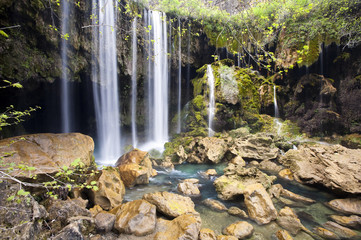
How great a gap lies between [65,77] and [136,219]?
28.9 ft

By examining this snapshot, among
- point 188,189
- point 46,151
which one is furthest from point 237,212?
point 46,151

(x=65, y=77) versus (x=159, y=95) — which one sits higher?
(x=65, y=77)

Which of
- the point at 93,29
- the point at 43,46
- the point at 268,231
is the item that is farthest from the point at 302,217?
the point at 93,29

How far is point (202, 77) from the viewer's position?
13.9 meters

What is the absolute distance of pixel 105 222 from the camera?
353 centimetres

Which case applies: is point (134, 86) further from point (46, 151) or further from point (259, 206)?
point (259, 206)

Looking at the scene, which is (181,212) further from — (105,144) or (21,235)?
(105,144)

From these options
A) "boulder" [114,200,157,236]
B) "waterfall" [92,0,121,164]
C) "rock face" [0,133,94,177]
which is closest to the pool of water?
"boulder" [114,200,157,236]

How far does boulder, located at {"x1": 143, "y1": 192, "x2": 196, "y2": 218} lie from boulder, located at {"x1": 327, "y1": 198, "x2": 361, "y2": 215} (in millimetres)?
4253

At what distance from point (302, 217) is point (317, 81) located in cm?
1228

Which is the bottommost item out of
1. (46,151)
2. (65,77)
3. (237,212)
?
(237,212)

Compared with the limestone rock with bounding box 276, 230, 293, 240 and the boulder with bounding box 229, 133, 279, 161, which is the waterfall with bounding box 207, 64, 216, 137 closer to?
the boulder with bounding box 229, 133, 279, 161

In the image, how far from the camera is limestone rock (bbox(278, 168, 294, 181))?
7.17 m

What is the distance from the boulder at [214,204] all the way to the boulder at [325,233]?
2.07 m
